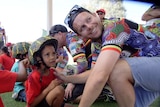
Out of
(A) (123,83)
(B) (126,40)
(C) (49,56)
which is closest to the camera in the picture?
(A) (123,83)

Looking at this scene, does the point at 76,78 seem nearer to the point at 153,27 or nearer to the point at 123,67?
the point at 123,67

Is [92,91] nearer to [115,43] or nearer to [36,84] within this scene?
[115,43]

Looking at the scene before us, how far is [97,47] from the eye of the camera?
141cm

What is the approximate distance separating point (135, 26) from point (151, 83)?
327 mm

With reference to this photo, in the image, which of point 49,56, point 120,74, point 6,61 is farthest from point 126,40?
point 6,61

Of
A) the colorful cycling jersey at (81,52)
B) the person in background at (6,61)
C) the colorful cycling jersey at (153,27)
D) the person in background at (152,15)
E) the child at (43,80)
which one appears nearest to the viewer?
the colorful cycling jersey at (153,27)

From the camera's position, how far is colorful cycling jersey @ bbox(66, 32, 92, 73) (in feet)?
6.06

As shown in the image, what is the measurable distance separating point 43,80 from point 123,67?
74 cm

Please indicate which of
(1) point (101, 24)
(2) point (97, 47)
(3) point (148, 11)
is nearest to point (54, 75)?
(2) point (97, 47)

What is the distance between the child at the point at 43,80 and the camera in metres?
1.63

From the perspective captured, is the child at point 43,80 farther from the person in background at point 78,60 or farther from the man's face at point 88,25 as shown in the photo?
the man's face at point 88,25

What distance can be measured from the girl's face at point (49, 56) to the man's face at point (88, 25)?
1.44 ft

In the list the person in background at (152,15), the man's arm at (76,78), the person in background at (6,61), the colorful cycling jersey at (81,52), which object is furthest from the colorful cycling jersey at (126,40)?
the person in background at (6,61)

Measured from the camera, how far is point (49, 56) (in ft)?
5.51
